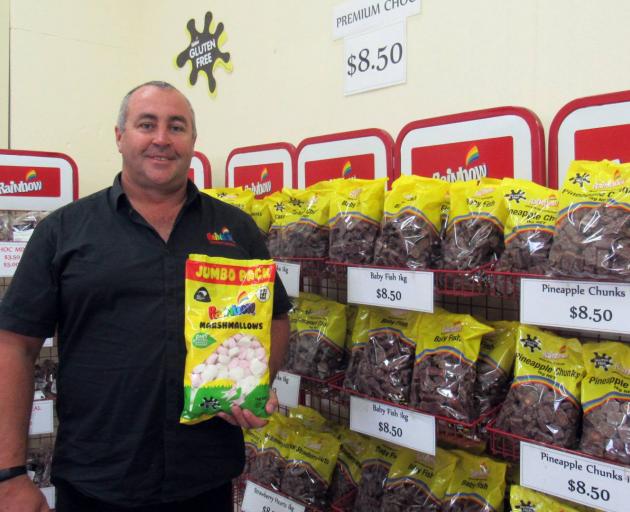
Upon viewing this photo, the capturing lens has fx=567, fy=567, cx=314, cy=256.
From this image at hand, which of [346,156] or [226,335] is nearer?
[226,335]

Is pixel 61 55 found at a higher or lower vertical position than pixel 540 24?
higher

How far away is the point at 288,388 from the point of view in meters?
1.91

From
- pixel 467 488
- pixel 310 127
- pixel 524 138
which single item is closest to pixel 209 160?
pixel 310 127

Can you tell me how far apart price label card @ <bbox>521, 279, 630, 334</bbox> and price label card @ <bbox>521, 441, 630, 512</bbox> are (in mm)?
297

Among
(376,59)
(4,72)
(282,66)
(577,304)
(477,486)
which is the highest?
(4,72)

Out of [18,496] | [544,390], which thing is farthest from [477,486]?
[18,496]

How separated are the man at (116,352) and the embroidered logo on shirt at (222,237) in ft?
0.20

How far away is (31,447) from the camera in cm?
317

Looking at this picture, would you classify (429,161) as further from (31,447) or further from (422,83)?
(31,447)

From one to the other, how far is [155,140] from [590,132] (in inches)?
47.3

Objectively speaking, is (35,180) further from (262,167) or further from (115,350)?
(115,350)

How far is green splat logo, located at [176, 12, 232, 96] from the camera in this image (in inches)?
119

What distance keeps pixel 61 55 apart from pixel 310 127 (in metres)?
1.93

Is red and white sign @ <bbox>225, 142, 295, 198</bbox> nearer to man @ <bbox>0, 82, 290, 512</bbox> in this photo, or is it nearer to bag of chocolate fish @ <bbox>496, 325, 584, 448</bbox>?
man @ <bbox>0, 82, 290, 512</bbox>
